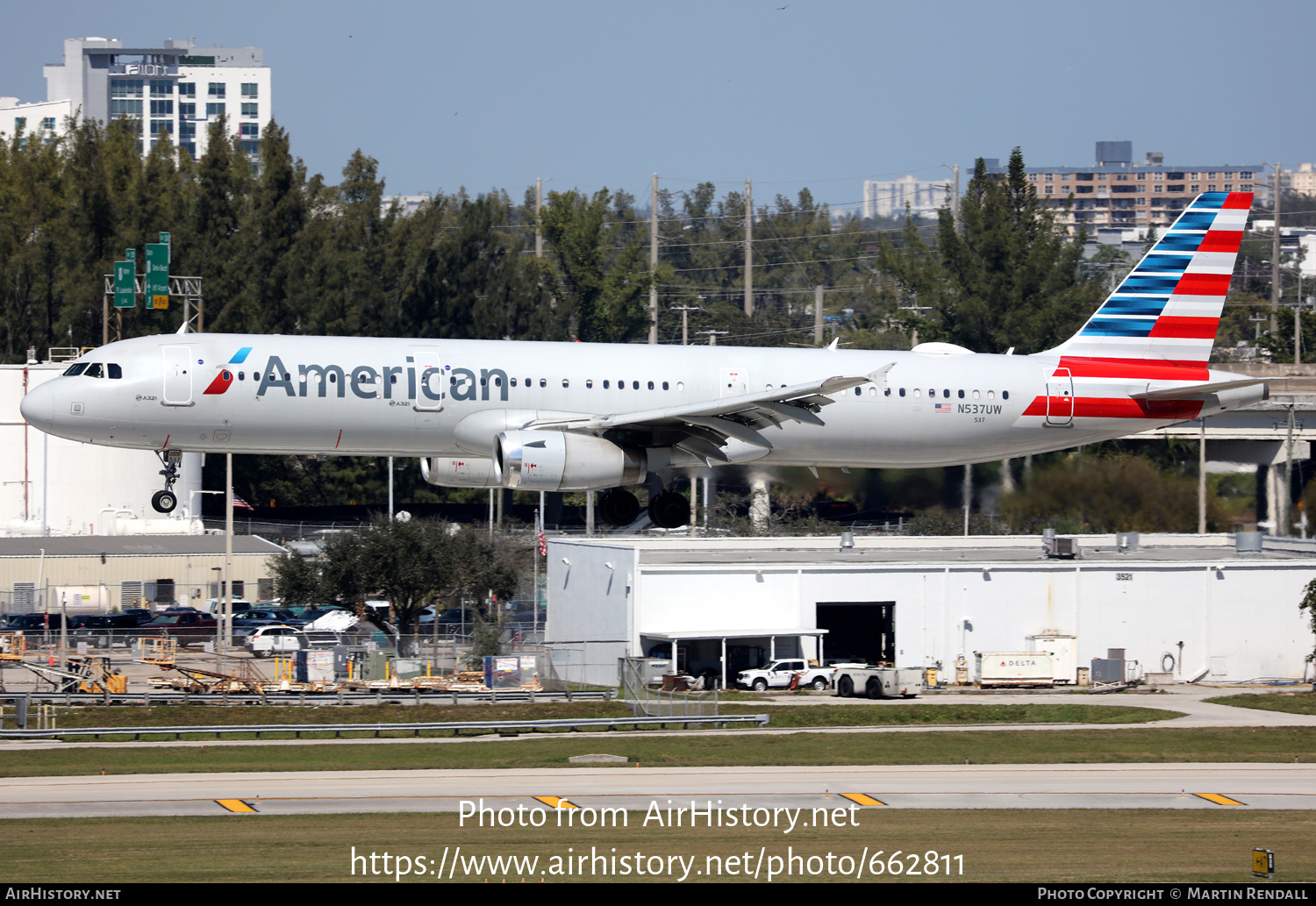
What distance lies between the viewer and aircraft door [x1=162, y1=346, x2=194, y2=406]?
3116cm

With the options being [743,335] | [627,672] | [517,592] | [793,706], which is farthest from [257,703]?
[743,335]

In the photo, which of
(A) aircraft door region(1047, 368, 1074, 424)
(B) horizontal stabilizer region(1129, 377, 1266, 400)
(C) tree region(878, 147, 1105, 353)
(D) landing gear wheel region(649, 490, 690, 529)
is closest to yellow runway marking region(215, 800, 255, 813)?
(D) landing gear wheel region(649, 490, 690, 529)

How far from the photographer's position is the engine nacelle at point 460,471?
112 ft

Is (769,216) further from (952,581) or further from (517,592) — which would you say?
(952,581)

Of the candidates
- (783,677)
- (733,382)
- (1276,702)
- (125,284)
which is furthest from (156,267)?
(1276,702)

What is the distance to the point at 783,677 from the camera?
4412 cm

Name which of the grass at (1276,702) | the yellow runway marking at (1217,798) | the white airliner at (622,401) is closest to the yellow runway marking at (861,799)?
the yellow runway marking at (1217,798)

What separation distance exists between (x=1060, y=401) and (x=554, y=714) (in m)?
15.2

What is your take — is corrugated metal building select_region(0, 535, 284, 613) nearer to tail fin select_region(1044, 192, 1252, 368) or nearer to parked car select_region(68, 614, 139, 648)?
parked car select_region(68, 614, 139, 648)

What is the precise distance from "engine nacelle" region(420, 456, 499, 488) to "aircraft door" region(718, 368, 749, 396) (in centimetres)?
578

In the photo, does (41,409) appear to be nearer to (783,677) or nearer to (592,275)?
(783,677)

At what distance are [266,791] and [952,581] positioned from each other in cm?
2767

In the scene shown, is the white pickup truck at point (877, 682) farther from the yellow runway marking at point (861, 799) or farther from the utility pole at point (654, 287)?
the utility pole at point (654, 287)

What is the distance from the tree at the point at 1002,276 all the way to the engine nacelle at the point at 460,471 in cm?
5476
